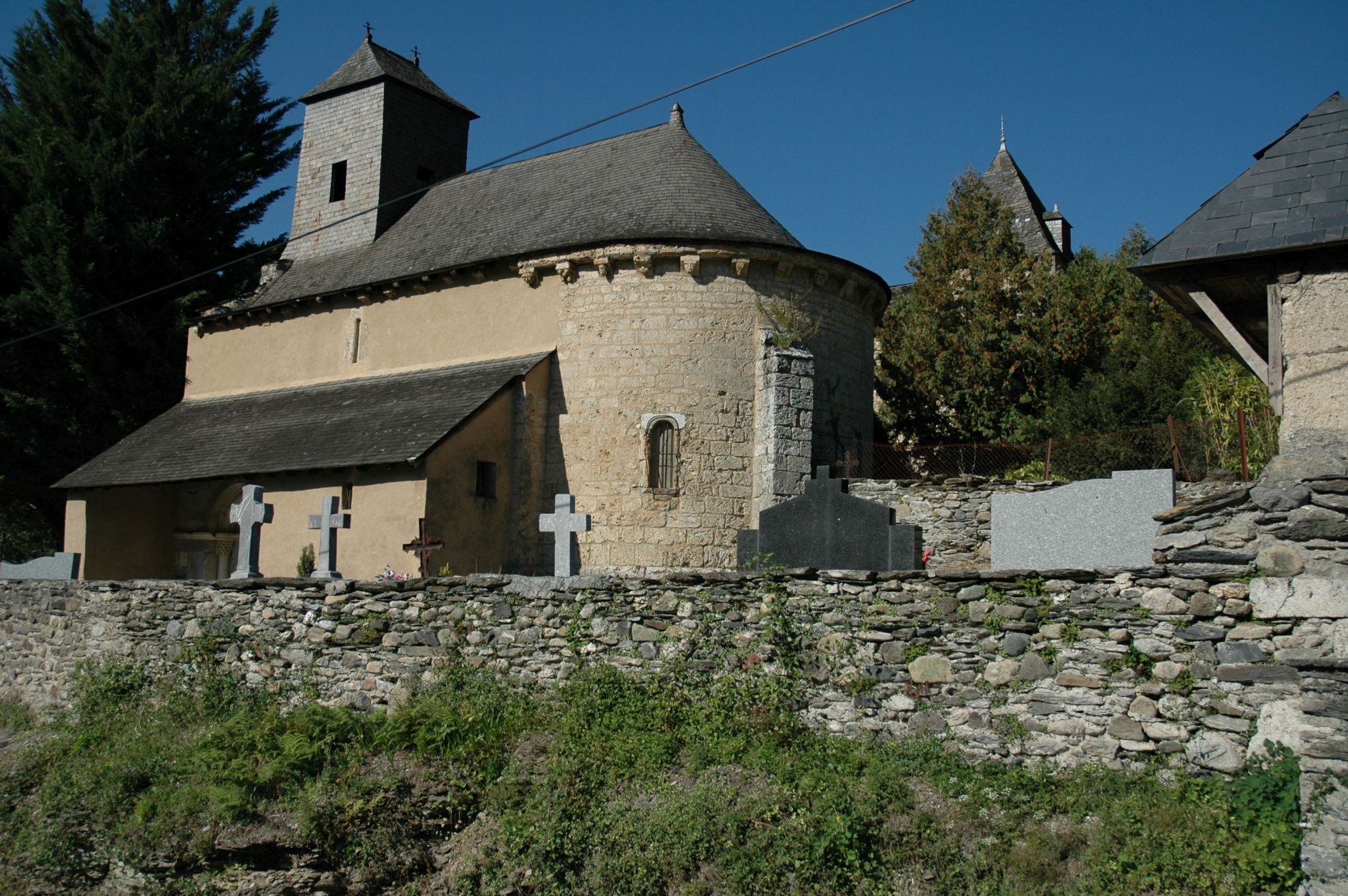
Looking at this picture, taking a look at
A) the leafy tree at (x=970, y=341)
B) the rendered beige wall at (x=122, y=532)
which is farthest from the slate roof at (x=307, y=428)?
the leafy tree at (x=970, y=341)

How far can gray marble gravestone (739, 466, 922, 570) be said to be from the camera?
1051cm

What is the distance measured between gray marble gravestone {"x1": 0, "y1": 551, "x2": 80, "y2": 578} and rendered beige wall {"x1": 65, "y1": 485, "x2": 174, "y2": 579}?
60.5 inches

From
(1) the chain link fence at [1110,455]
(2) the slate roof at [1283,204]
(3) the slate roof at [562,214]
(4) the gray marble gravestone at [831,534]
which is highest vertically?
(3) the slate roof at [562,214]

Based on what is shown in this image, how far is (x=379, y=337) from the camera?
18312 millimetres

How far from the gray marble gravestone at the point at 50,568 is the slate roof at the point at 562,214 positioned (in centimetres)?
620

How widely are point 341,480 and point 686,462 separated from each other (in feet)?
16.2

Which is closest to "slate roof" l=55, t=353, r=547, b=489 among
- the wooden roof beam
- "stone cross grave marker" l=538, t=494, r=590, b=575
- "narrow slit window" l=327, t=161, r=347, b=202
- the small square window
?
the small square window

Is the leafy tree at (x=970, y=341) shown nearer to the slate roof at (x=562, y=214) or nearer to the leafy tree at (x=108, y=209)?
the slate roof at (x=562, y=214)

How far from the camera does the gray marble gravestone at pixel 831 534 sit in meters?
10.5

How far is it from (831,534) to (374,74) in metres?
15.9

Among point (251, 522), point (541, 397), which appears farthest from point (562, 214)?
point (251, 522)

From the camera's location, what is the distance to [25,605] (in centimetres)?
1423

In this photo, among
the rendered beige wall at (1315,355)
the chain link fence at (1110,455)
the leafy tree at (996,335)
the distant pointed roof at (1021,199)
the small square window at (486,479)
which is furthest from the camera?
the distant pointed roof at (1021,199)

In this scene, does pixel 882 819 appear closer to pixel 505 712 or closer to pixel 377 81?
pixel 505 712
